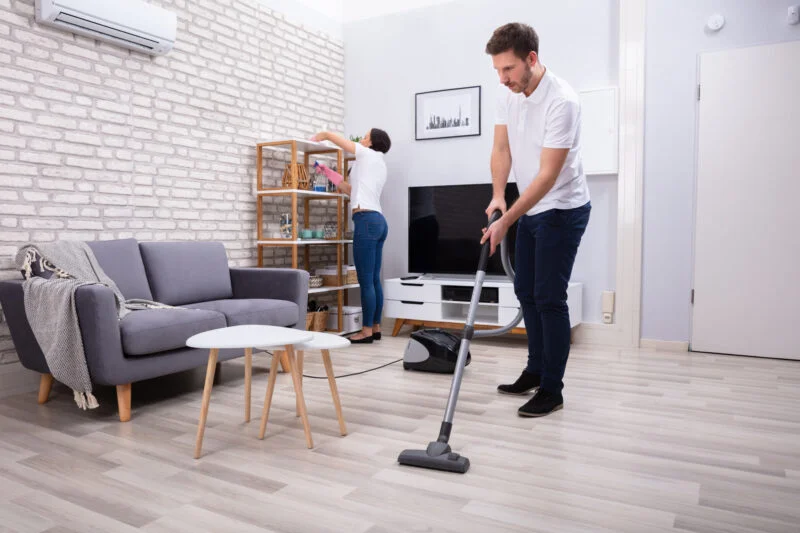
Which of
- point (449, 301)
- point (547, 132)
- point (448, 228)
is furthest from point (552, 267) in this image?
point (448, 228)

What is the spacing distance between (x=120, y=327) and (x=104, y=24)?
1.61 meters

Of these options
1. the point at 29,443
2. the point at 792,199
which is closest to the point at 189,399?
the point at 29,443

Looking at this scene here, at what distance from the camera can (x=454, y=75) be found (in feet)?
Result: 15.4

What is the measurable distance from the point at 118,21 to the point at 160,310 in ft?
5.04

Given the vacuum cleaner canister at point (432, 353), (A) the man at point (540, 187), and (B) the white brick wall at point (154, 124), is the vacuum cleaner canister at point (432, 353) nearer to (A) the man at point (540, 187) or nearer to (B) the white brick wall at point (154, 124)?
(A) the man at point (540, 187)

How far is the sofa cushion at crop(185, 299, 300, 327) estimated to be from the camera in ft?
9.71

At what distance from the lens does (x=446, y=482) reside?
1.80 meters

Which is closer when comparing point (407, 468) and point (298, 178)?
point (407, 468)

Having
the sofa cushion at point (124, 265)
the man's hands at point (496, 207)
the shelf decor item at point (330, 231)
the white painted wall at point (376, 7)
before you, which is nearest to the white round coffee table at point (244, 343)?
the man's hands at point (496, 207)

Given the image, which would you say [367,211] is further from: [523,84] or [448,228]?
[523,84]

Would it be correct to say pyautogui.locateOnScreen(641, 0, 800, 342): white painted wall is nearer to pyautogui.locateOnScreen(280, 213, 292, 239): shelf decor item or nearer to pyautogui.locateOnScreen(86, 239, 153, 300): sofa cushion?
pyautogui.locateOnScreen(280, 213, 292, 239): shelf decor item

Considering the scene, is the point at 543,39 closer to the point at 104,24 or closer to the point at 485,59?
the point at 485,59

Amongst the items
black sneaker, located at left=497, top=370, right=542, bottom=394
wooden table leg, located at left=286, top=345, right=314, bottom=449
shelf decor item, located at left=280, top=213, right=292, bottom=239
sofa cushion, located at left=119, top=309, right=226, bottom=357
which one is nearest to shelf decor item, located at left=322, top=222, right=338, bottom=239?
shelf decor item, located at left=280, top=213, right=292, bottom=239

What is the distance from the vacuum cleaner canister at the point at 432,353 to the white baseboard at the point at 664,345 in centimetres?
141
